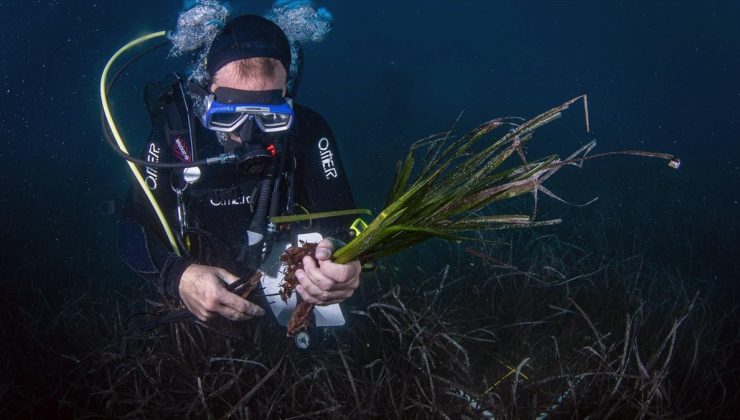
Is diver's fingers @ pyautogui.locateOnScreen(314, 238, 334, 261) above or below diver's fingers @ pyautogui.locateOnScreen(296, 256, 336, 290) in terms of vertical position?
above

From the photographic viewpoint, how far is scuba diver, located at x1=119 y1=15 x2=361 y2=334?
2.45m

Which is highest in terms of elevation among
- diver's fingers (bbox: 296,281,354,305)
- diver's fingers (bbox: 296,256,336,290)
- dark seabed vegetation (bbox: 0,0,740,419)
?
diver's fingers (bbox: 296,256,336,290)

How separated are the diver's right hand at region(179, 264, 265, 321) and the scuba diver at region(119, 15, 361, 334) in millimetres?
105

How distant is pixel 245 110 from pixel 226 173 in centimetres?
59

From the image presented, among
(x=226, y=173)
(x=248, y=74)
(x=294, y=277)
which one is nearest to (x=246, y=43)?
(x=248, y=74)

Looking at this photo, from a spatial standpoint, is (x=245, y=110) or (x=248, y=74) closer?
(x=245, y=110)

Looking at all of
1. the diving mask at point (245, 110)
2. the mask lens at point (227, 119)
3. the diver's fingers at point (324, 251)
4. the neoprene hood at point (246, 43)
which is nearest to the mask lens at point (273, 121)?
the diving mask at point (245, 110)

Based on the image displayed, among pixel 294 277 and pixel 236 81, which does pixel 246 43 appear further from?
pixel 294 277

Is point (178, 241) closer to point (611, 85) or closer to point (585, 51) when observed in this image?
point (611, 85)

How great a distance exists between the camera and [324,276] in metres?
1.75

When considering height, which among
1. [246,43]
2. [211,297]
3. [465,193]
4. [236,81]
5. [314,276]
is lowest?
[211,297]

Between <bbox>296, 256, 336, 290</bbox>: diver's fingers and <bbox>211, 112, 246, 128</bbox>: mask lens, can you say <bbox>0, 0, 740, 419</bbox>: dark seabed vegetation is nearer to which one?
<bbox>296, 256, 336, 290</bbox>: diver's fingers

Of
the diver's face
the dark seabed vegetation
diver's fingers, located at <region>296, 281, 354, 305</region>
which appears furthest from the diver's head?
diver's fingers, located at <region>296, 281, 354, 305</region>

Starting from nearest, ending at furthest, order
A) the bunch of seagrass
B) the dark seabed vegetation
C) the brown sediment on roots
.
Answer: the bunch of seagrass
the brown sediment on roots
the dark seabed vegetation
